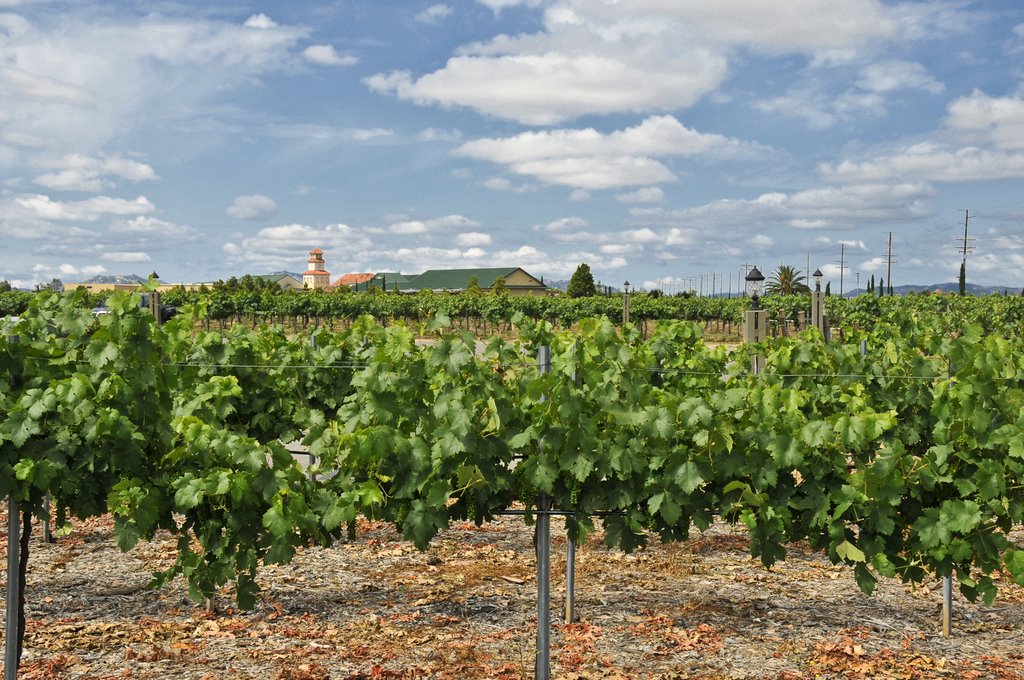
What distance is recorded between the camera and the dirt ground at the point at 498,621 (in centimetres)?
514

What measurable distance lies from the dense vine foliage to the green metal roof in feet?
347

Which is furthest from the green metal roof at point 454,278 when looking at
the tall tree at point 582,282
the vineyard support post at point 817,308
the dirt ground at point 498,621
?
the dirt ground at point 498,621

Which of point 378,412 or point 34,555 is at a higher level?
point 378,412

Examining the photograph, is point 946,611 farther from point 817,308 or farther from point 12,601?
point 817,308

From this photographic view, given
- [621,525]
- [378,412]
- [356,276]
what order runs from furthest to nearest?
[356,276]
[621,525]
[378,412]

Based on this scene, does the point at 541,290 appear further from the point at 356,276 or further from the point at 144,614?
the point at 144,614

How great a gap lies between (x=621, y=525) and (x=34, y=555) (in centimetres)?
549

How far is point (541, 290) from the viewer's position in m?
110

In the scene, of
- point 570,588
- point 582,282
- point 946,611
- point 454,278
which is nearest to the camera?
point 946,611

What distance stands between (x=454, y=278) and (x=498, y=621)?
381 ft

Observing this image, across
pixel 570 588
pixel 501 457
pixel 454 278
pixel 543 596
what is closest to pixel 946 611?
pixel 570 588

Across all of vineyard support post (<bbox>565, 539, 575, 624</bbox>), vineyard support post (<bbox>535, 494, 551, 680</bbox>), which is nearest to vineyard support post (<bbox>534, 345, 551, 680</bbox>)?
vineyard support post (<bbox>535, 494, 551, 680</bbox>)

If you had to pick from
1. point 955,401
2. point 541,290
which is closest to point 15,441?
point 955,401

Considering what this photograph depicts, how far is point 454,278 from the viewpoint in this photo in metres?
121
